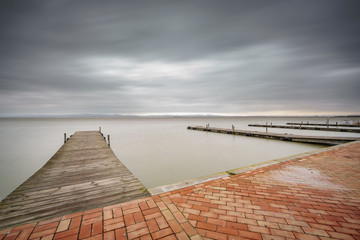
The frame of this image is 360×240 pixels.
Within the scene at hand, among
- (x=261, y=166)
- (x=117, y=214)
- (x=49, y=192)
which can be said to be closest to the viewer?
(x=117, y=214)

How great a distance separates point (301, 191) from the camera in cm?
339

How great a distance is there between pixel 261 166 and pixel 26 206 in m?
5.75

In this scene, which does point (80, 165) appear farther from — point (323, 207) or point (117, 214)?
point (323, 207)

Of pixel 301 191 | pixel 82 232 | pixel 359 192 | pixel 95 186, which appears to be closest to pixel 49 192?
pixel 95 186

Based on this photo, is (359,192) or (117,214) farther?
(359,192)

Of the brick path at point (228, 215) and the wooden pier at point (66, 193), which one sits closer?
the brick path at point (228, 215)

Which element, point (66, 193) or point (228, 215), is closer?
point (228, 215)

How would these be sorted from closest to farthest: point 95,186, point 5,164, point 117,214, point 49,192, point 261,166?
point 117,214 → point 49,192 → point 95,186 → point 261,166 → point 5,164

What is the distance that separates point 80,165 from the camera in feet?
19.8

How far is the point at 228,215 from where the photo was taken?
259 centimetres

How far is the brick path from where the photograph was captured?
86.8 inches

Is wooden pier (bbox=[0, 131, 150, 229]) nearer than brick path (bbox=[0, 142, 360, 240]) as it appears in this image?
No

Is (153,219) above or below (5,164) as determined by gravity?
above

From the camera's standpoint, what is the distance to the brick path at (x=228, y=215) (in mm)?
Result: 2205
